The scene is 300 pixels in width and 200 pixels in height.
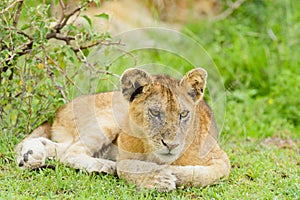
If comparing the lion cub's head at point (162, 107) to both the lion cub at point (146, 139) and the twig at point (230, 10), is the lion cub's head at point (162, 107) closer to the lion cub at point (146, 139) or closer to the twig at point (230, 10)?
the lion cub at point (146, 139)

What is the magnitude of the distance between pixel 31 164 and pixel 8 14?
5.29 ft

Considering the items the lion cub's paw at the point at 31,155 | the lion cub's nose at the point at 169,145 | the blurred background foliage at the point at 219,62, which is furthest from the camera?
the blurred background foliage at the point at 219,62

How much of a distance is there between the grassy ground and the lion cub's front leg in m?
0.07

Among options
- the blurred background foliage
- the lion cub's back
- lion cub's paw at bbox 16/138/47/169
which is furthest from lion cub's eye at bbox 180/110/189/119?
the blurred background foliage

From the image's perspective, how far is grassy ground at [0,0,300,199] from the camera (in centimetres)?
504

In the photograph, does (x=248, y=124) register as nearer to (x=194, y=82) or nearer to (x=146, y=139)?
(x=194, y=82)

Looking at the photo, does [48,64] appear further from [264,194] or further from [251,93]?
[251,93]

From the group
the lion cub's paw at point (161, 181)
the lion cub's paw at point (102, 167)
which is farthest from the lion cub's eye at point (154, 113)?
the lion cub's paw at point (102, 167)

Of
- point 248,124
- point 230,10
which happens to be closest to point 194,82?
point 248,124

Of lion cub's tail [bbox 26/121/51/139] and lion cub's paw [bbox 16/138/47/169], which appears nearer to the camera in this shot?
lion cub's paw [bbox 16/138/47/169]

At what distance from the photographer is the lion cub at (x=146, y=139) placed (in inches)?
196

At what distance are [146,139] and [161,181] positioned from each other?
35cm

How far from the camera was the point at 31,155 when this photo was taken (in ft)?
17.8

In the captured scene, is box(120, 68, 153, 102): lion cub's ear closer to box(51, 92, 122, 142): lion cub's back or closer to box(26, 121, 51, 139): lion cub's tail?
box(51, 92, 122, 142): lion cub's back
